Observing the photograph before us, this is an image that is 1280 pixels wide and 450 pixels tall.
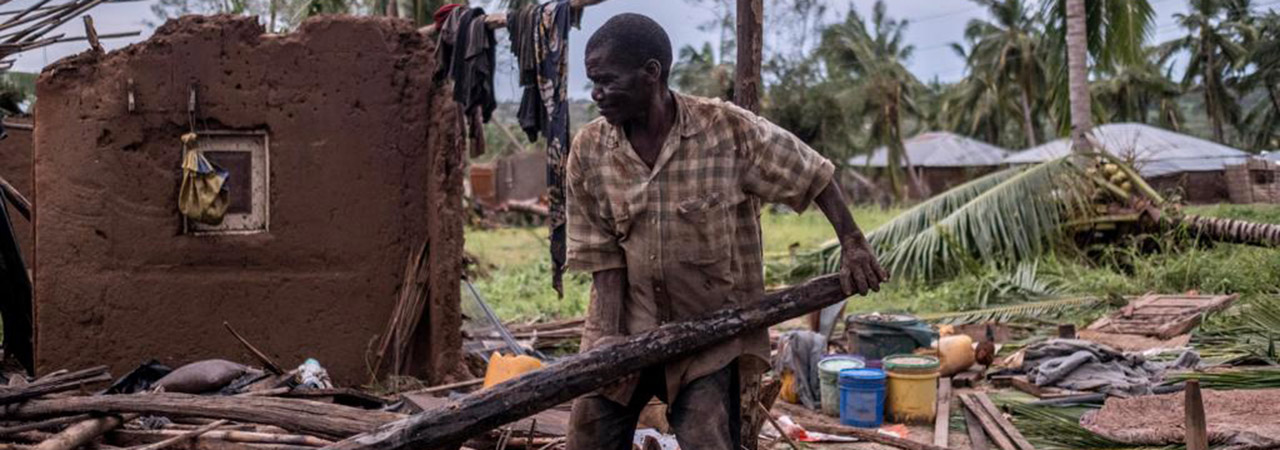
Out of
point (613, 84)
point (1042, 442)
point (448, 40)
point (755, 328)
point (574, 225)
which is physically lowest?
point (1042, 442)

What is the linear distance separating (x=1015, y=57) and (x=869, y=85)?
1027cm

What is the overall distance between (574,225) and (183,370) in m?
3.65

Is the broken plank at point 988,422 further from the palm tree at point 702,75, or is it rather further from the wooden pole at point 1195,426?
the palm tree at point 702,75

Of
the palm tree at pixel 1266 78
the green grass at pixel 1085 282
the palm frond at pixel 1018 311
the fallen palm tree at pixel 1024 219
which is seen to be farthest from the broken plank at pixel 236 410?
the palm tree at pixel 1266 78

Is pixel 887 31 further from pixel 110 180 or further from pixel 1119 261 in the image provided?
pixel 110 180

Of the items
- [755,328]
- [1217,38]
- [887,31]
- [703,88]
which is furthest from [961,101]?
[755,328]

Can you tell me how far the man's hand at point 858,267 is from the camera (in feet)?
10.3

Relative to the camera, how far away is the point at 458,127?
7.08 m

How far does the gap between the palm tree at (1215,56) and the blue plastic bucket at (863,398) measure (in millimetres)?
33463

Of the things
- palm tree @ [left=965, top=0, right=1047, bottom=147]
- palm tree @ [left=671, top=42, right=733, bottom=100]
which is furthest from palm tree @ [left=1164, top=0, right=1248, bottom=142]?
palm tree @ [left=671, top=42, right=733, bottom=100]

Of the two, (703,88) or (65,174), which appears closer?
(65,174)

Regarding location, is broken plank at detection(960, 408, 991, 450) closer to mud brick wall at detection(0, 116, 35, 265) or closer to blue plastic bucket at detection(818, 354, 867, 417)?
blue plastic bucket at detection(818, 354, 867, 417)

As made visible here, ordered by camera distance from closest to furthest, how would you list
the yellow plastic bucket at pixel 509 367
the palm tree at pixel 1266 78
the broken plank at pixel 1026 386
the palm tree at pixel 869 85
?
the yellow plastic bucket at pixel 509 367, the broken plank at pixel 1026 386, the palm tree at pixel 1266 78, the palm tree at pixel 869 85

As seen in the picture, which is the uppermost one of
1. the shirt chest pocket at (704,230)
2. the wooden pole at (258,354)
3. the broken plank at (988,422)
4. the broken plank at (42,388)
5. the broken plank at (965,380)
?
the shirt chest pocket at (704,230)
